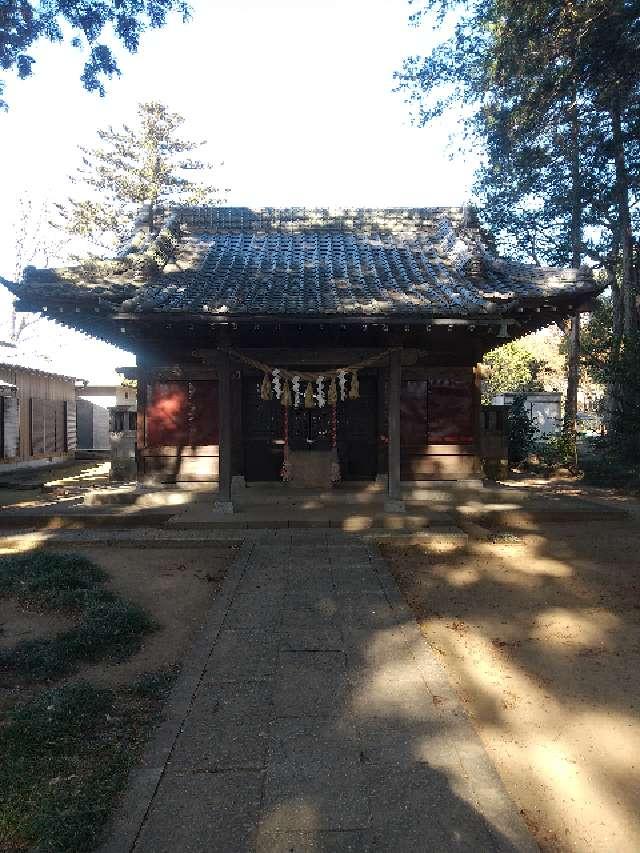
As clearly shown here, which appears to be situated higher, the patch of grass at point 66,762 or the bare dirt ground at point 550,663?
the patch of grass at point 66,762

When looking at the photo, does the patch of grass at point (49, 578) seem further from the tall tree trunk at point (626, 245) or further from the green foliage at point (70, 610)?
the tall tree trunk at point (626, 245)

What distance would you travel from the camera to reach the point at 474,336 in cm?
1062

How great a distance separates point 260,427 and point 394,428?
3479mm

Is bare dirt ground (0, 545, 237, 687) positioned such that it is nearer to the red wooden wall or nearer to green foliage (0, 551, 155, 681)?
green foliage (0, 551, 155, 681)

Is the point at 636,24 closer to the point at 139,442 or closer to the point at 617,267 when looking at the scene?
the point at 617,267

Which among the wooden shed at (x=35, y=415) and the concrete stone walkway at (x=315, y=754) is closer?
the concrete stone walkway at (x=315, y=754)

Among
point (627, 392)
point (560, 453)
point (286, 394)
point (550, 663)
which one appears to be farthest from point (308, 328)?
point (560, 453)

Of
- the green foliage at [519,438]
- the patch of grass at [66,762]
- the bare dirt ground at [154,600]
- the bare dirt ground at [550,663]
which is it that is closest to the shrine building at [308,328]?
the bare dirt ground at [154,600]

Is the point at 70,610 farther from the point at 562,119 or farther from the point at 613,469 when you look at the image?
the point at 562,119

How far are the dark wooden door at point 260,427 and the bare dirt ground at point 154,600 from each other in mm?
3852

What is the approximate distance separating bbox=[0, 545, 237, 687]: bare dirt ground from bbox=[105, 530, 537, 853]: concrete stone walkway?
18.7 inches

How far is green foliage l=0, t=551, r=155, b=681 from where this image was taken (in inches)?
161

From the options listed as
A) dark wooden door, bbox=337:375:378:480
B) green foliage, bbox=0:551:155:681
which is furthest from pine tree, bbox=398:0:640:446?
green foliage, bbox=0:551:155:681

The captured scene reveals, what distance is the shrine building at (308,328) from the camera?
8.50 metres
